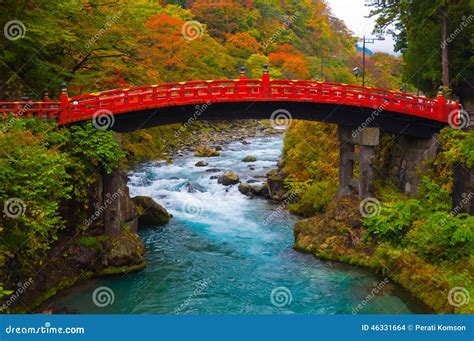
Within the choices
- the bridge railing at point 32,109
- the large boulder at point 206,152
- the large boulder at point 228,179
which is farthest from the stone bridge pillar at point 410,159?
the large boulder at point 206,152

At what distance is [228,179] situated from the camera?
39.5 meters

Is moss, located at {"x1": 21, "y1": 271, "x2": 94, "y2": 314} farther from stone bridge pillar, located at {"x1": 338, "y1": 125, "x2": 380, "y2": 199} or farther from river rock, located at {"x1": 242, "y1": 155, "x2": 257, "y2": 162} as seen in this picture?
river rock, located at {"x1": 242, "y1": 155, "x2": 257, "y2": 162}

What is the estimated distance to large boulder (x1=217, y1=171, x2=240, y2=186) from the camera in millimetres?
39438

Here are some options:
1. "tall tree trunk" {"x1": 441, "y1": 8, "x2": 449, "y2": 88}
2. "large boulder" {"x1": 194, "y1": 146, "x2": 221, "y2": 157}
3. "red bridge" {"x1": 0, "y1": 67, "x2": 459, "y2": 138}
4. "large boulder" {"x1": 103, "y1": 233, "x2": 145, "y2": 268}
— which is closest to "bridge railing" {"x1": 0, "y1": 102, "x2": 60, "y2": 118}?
"red bridge" {"x1": 0, "y1": 67, "x2": 459, "y2": 138}

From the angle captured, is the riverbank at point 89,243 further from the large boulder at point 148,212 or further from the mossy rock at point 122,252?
the large boulder at point 148,212

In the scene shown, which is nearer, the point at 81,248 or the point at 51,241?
the point at 51,241

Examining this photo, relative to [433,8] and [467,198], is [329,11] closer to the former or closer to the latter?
[433,8]

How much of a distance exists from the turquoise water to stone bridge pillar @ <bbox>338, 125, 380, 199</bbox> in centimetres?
468

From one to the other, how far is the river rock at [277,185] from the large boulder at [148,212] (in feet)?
30.2

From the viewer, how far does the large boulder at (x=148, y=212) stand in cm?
3056

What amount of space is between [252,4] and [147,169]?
5676 centimetres

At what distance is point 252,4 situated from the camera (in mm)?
90938

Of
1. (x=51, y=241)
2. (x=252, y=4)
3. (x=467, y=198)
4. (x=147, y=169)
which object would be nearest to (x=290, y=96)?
(x=467, y=198)

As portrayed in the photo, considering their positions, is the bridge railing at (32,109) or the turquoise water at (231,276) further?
the bridge railing at (32,109)
